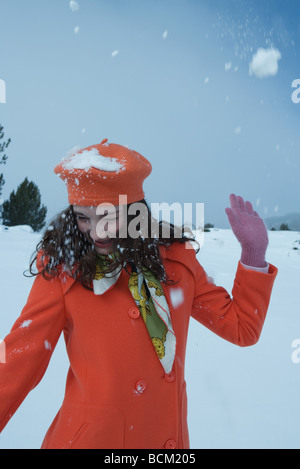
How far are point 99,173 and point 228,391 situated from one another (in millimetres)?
2039

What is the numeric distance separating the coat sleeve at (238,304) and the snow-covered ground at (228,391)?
44.7 inches

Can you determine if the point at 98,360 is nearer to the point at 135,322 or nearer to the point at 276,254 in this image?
the point at 135,322

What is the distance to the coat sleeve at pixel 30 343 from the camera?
1116 mm

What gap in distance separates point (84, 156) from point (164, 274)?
48 centimetres

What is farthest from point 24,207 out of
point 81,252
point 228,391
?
point 81,252

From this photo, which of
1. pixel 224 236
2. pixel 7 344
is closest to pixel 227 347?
pixel 7 344

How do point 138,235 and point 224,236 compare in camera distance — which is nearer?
point 138,235

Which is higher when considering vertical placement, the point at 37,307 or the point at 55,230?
the point at 55,230

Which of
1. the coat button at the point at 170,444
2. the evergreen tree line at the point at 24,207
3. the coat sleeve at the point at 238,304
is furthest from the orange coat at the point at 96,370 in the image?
the evergreen tree line at the point at 24,207

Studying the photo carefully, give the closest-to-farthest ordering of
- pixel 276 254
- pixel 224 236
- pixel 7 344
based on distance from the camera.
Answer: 1. pixel 7 344
2. pixel 276 254
3. pixel 224 236

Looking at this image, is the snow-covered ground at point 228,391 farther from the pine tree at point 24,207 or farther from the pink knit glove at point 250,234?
the pine tree at point 24,207

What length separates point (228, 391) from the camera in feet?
8.48

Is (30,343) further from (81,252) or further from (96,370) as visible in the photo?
(81,252)
